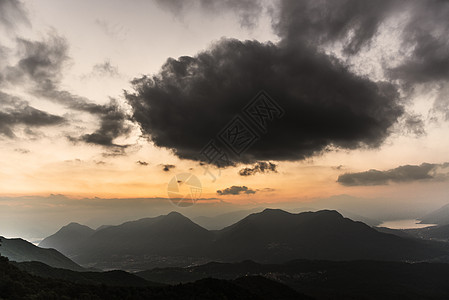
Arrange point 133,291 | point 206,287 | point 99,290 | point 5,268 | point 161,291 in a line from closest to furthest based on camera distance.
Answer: point 5,268 < point 99,290 < point 133,291 < point 161,291 < point 206,287

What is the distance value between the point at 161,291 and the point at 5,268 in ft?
238

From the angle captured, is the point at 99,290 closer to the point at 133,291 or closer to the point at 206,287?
the point at 133,291

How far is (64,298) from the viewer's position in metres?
100

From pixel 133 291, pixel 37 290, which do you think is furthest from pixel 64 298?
pixel 133 291

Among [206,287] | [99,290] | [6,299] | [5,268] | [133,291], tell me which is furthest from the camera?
[206,287]

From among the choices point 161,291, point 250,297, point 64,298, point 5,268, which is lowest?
point 250,297

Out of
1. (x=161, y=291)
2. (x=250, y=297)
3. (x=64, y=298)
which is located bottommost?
(x=250, y=297)

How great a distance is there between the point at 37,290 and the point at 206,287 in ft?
299

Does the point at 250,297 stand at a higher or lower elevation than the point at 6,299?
lower

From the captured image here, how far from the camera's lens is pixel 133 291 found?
457 ft

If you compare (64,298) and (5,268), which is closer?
(64,298)

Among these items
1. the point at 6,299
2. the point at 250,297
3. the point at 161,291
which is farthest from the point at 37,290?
the point at 250,297

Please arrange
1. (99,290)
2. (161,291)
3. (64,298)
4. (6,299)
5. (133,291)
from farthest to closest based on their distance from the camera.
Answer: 1. (161,291)
2. (133,291)
3. (99,290)
4. (64,298)
5. (6,299)

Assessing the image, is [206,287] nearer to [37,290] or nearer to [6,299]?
[37,290]
